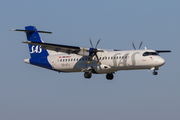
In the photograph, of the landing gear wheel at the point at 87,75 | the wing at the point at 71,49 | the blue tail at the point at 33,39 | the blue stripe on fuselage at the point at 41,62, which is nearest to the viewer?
the wing at the point at 71,49

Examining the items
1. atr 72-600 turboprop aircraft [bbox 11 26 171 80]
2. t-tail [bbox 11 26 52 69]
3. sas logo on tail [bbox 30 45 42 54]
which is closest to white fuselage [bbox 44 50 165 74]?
atr 72-600 turboprop aircraft [bbox 11 26 171 80]

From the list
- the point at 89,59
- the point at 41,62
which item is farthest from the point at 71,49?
the point at 41,62

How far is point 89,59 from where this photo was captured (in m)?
36.3

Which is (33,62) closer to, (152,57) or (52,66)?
(52,66)

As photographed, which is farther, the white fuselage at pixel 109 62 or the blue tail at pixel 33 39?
the blue tail at pixel 33 39

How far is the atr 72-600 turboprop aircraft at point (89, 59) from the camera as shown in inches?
1318

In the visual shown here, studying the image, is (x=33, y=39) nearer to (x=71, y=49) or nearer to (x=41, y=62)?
(x=41, y=62)

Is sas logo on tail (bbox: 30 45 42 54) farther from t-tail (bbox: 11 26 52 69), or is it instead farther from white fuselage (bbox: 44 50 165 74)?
white fuselage (bbox: 44 50 165 74)

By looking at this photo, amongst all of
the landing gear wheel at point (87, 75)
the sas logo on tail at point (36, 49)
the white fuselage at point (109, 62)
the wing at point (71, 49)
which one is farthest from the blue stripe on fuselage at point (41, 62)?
the landing gear wheel at point (87, 75)

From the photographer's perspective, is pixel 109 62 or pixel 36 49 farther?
pixel 36 49

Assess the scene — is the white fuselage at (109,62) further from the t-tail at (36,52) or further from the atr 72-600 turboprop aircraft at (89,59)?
the t-tail at (36,52)

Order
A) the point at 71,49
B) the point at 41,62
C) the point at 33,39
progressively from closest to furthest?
the point at 71,49, the point at 41,62, the point at 33,39

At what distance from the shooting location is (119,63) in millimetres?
34375

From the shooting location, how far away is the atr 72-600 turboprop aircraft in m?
33.5
